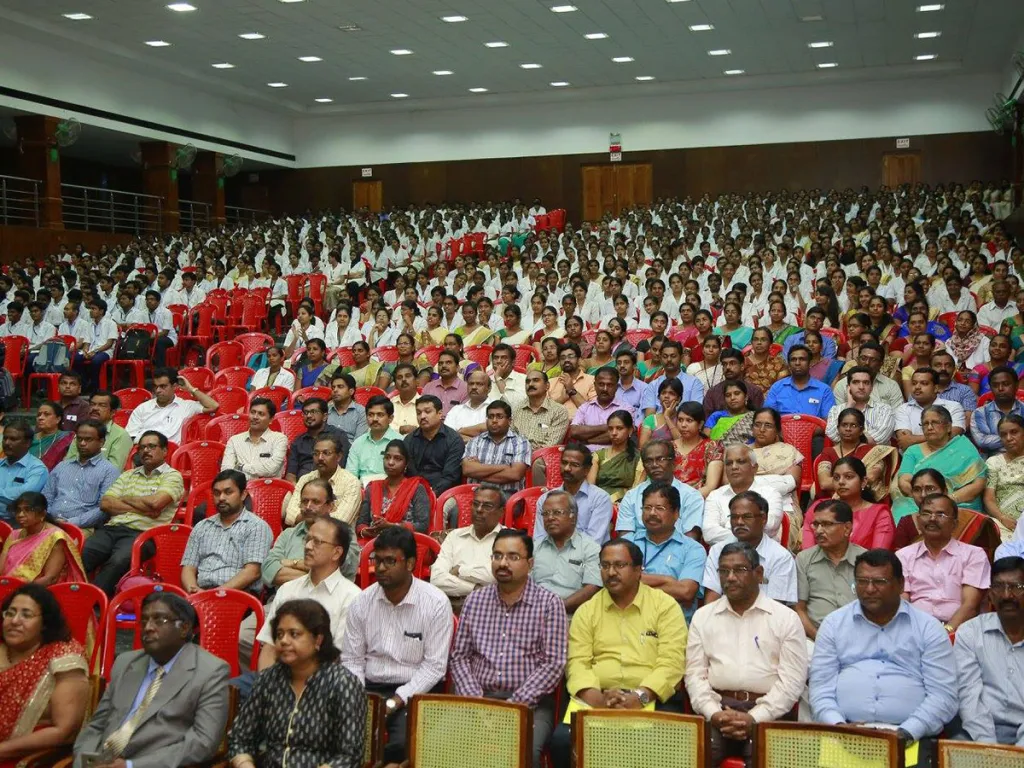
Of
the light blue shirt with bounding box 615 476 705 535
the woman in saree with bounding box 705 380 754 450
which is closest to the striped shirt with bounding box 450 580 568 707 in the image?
the light blue shirt with bounding box 615 476 705 535

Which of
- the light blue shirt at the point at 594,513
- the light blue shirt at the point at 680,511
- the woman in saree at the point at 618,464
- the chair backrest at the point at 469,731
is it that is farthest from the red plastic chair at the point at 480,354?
the chair backrest at the point at 469,731

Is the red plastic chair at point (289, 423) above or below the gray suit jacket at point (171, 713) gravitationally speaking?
above

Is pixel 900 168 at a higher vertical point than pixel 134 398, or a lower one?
higher

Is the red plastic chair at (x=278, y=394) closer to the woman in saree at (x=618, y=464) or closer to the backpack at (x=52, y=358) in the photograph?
the woman in saree at (x=618, y=464)

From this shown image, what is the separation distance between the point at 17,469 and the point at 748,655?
13.9ft

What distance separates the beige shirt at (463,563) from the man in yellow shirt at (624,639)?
77 cm

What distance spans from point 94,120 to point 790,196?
39.5 feet

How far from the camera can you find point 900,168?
20797 millimetres

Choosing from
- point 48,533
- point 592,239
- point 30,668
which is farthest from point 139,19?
point 30,668

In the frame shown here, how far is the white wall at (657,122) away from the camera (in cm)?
2045

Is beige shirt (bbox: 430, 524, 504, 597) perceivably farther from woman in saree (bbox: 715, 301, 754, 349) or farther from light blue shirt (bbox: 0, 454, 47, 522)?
woman in saree (bbox: 715, 301, 754, 349)

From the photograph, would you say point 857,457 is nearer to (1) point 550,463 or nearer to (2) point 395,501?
(1) point 550,463

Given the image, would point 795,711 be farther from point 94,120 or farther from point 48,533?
point 94,120

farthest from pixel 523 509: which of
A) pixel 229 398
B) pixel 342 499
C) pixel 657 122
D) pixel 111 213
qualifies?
pixel 657 122
